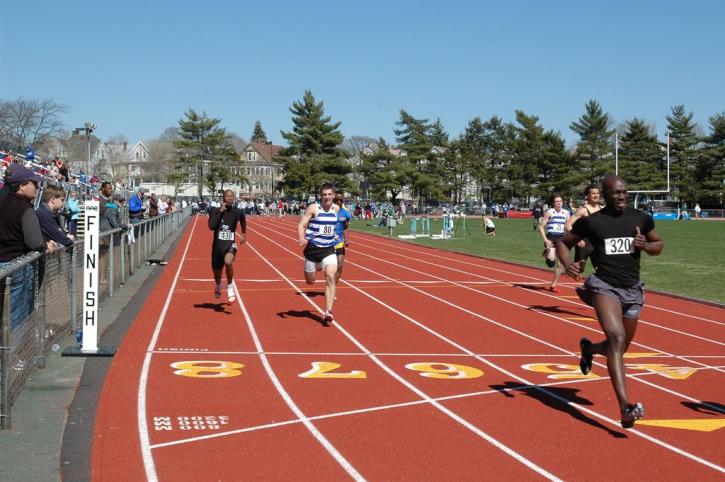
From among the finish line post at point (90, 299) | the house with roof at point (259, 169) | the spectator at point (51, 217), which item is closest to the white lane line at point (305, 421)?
the finish line post at point (90, 299)

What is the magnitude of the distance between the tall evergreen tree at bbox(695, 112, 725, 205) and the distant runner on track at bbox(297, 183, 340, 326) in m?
79.0

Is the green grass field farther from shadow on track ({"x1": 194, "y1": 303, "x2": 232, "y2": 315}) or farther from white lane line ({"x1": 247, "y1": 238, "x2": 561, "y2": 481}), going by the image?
shadow on track ({"x1": 194, "y1": 303, "x2": 232, "y2": 315})

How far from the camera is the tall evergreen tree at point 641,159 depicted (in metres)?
90.2

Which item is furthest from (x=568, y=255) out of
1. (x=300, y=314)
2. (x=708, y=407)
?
(x=300, y=314)

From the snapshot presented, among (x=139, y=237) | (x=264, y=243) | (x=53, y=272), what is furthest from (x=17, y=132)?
(x=53, y=272)

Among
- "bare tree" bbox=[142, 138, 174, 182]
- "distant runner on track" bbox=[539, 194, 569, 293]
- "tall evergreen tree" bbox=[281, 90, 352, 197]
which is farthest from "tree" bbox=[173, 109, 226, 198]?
"distant runner on track" bbox=[539, 194, 569, 293]

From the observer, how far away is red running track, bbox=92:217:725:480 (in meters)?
5.79

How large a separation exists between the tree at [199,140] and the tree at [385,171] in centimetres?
1677

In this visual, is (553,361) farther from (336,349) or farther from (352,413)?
(352,413)

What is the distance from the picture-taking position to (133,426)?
6602 mm

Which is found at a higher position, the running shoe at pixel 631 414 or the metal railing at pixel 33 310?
the metal railing at pixel 33 310

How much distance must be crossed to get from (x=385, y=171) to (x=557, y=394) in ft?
292

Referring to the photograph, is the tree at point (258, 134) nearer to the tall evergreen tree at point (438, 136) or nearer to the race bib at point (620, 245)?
the tall evergreen tree at point (438, 136)

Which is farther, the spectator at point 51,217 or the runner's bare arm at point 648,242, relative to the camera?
the spectator at point 51,217
